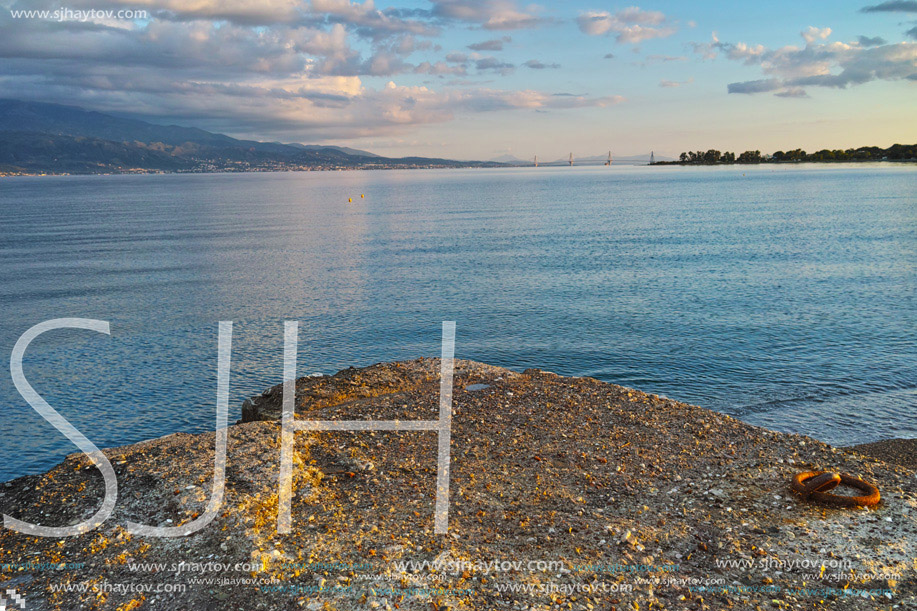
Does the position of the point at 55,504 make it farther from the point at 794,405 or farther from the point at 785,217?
the point at 785,217

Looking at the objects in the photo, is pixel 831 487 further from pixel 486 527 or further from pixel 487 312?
pixel 487 312

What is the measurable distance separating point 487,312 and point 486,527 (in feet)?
93.8

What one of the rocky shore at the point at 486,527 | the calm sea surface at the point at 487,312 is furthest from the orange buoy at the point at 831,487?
the calm sea surface at the point at 487,312

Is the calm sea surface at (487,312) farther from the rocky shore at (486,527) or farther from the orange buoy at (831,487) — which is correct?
the rocky shore at (486,527)

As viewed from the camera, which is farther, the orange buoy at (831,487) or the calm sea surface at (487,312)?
the calm sea surface at (487,312)

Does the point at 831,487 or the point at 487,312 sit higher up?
the point at 831,487

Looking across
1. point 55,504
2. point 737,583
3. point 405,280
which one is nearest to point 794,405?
point 737,583

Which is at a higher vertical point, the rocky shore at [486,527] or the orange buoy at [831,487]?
the orange buoy at [831,487]

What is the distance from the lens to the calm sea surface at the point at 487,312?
24391 millimetres

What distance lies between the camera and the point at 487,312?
39.5 metres

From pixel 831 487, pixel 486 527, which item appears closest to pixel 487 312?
pixel 831 487

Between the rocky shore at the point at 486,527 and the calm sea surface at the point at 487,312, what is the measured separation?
9081 millimetres

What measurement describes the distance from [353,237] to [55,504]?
231 ft

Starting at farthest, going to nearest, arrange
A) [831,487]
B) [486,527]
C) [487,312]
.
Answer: [487,312], [831,487], [486,527]
